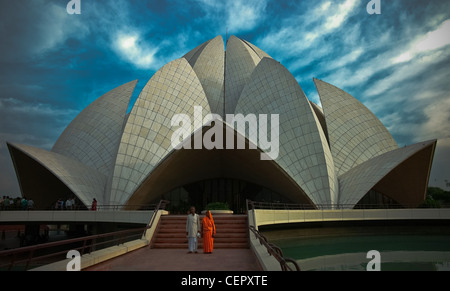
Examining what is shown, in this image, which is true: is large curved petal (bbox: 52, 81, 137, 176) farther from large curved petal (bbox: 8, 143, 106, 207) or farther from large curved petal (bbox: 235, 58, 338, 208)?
large curved petal (bbox: 235, 58, 338, 208)

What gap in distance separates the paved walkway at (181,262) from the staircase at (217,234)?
3.89 feet

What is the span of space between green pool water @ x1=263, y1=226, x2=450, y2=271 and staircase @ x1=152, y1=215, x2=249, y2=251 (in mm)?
2106

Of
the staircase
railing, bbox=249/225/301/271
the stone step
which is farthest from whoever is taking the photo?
the staircase

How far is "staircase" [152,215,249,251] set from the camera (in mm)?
10727

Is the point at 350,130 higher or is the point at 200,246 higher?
the point at 350,130

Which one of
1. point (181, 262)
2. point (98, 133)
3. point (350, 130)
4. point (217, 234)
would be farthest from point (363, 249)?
point (98, 133)

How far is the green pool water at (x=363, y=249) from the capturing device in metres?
10.7

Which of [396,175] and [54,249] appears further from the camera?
[396,175]

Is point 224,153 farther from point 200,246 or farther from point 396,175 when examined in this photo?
point 200,246

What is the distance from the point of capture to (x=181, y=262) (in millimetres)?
7773

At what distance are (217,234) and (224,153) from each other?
42.6 feet

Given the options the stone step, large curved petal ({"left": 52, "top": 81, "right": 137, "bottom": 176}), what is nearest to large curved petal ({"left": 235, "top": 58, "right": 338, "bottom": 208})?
large curved petal ({"left": 52, "top": 81, "right": 137, "bottom": 176})

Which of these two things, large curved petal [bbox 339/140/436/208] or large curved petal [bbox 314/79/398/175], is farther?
large curved petal [bbox 314/79/398/175]
